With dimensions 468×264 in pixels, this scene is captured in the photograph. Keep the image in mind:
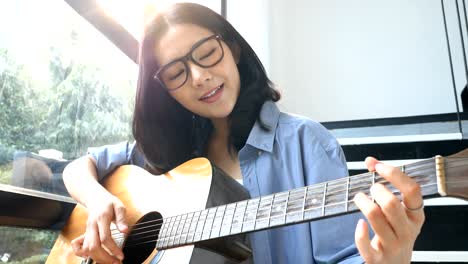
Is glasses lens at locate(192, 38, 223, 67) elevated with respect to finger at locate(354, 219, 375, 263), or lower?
elevated

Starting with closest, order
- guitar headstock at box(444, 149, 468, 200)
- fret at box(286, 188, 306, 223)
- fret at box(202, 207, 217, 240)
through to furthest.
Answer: guitar headstock at box(444, 149, 468, 200) < fret at box(286, 188, 306, 223) < fret at box(202, 207, 217, 240)

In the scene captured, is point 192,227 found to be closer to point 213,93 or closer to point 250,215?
point 250,215

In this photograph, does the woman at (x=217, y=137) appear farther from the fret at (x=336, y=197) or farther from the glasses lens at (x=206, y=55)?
the fret at (x=336, y=197)

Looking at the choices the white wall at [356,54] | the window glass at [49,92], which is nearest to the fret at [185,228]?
the window glass at [49,92]

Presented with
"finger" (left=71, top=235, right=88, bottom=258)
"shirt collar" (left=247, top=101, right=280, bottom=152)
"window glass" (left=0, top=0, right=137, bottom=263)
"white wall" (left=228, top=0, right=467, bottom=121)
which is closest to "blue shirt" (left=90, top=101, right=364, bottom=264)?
"shirt collar" (left=247, top=101, right=280, bottom=152)

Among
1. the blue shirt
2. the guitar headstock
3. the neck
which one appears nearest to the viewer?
the guitar headstock

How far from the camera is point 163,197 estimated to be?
0.88 meters

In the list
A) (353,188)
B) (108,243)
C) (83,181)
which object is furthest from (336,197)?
(83,181)

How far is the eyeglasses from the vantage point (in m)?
0.96

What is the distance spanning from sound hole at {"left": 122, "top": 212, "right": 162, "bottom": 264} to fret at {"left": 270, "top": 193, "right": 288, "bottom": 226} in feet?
0.98

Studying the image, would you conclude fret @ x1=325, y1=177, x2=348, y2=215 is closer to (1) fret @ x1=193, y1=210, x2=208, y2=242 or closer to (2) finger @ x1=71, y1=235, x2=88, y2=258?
(1) fret @ x1=193, y1=210, x2=208, y2=242

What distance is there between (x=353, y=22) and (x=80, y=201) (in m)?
2.38

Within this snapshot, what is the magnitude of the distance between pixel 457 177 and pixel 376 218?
0.11m

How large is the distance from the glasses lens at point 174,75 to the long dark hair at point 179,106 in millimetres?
55
